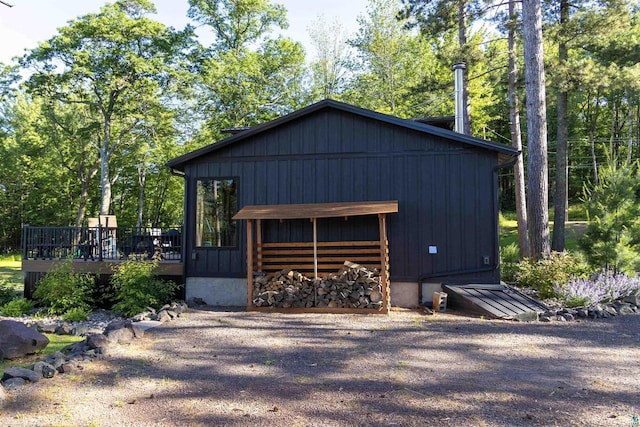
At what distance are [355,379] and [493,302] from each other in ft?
14.2

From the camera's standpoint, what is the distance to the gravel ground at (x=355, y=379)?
3561 mm

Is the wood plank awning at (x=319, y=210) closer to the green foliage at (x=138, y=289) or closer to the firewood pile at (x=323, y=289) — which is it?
the firewood pile at (x=323, y=289)

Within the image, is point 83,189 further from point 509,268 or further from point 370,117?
point 509,268

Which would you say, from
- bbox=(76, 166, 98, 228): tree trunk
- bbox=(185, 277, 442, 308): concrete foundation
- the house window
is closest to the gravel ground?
bbox=(185, 277, 442, 308): concrete foundation

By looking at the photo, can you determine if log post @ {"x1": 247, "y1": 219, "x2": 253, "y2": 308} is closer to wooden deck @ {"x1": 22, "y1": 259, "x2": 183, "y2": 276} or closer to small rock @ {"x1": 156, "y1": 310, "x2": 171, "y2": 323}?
small rock @ {"x1": 156, "y1": 310, "x2": 171, "y2": 323}

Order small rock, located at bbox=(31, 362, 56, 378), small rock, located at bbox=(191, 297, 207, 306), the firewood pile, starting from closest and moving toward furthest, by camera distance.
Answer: small rock, located at bbox=(31, 362, 56, 378) → the firewood pile → small rock, located at bbox=(191, 297, 207, 306)

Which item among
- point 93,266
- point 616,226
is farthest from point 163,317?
point 616,226

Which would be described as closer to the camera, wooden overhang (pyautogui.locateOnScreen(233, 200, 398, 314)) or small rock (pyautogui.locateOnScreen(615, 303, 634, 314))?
small rock (pyautogui.locateOnScreen(615, 303, 634, 314))

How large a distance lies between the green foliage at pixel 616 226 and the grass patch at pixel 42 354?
10.2 m

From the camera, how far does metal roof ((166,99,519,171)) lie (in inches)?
333

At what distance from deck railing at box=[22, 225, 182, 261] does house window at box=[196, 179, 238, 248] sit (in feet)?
4.87

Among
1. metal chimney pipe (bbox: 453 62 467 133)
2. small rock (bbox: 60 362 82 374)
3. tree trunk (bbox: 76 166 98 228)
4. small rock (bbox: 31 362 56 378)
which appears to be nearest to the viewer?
small rock (bbox: 31 362 56 378)

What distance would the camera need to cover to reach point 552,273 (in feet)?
29.3

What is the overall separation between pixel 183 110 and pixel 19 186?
1475 centimetres
